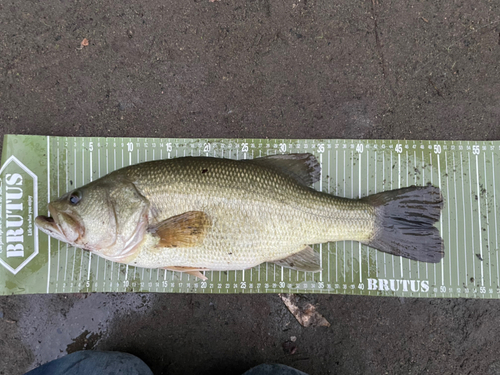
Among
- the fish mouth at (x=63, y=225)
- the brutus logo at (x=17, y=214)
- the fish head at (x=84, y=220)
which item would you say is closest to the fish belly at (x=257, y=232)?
the fish head at (x=84, y=220)

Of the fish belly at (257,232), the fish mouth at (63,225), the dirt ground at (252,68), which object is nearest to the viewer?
the fish mouth at (63,225)

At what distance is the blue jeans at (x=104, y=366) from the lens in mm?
2676

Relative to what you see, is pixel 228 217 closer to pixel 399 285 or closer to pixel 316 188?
pixel 316 188

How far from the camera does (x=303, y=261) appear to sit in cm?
274

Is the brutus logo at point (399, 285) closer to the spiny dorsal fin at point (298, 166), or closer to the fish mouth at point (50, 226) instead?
the spiny dorsal fin at point (298, 166)

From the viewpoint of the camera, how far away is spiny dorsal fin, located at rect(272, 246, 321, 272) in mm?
2738

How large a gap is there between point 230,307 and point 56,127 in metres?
2.43

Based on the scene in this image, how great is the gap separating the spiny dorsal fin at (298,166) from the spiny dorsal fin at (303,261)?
61cm

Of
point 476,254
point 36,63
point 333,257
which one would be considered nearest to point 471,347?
point 476,254

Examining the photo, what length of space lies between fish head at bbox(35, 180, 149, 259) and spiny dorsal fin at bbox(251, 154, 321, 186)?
1.12 metres

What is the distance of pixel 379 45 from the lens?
3078 mm

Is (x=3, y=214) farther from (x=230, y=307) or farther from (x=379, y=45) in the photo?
(x=379, y=45)

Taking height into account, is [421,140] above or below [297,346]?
above

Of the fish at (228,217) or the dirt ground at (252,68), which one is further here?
the dirt ground at (252,68)
